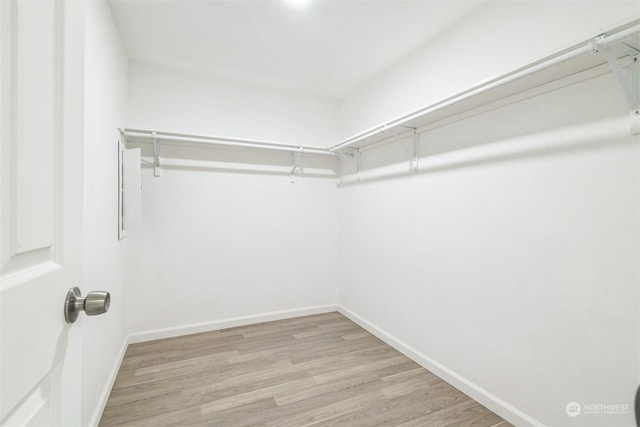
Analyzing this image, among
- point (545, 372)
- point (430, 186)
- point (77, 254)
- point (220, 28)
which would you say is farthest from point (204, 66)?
point (545, 372)

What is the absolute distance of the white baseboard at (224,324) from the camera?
2598 mm

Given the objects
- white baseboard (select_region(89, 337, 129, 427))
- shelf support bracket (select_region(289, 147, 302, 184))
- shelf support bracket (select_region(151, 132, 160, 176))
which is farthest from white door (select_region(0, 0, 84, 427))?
shelf support bracket (select_region(289, 147, 302, 184))

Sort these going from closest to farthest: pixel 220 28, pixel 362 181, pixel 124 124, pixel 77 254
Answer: pixel 77 254
pixel 220 28
pixel 124 124
pixel 362 181

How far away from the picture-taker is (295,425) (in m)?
1.61

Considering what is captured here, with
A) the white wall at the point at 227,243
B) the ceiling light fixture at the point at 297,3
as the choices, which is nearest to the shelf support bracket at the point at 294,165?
the white wall at the point at 227,243

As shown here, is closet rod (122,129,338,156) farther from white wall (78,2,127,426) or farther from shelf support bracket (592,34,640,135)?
shelf support bracket (592,34,640,135)

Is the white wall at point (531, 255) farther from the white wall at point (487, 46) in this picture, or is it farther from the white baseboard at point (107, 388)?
the white baseboard at point (107, 388)

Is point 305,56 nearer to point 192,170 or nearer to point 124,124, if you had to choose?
point 192,170

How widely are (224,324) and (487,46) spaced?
10.2 ft

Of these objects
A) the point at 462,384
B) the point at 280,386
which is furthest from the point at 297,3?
the point at 462,384

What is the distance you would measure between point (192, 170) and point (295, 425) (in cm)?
222

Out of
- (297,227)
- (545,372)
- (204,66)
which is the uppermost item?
(204,66)

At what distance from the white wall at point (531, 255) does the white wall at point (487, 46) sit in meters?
0.26

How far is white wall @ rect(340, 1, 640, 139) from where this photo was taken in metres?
1.32
